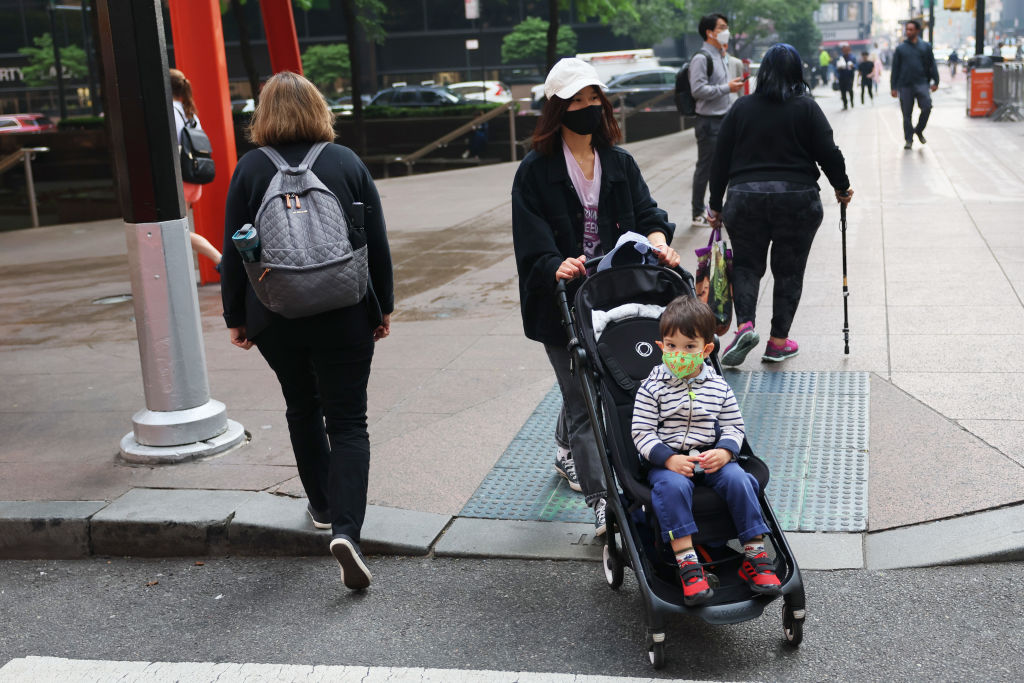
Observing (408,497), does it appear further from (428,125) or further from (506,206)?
(428,125)

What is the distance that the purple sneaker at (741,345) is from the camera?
259 inches

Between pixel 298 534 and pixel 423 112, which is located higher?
pixel 423 112

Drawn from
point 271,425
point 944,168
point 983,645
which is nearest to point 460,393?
point 271,425

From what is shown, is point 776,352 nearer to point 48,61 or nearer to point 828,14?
point 48,61

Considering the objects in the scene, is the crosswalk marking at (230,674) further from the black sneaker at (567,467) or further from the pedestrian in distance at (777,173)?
the pedestrian in distance at (777,173)

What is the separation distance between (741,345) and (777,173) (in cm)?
100

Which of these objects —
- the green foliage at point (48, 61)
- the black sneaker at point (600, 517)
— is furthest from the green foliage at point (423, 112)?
the green foliage at point (48, 61)

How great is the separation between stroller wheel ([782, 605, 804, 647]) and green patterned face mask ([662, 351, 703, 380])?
32.5 inches

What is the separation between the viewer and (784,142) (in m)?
6.43

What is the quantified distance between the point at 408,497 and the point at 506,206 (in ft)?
33.8

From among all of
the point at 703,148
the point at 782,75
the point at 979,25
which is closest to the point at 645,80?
the point at 979,25

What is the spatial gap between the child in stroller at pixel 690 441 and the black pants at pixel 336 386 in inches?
45.3

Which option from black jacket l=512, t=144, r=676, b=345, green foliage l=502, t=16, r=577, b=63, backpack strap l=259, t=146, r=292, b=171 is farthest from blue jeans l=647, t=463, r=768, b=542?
green foliage l=502, t=16, r=577, b=63

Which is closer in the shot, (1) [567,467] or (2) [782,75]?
(1) [567,467]
